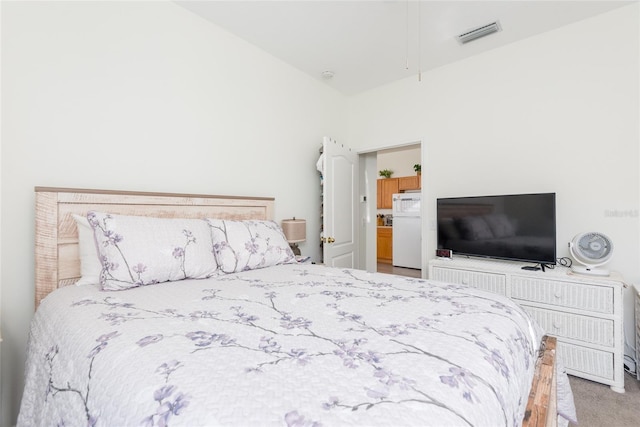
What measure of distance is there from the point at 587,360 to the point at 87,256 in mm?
3308

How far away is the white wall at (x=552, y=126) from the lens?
2.28 meters

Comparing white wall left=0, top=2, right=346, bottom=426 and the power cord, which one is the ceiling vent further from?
the power cord

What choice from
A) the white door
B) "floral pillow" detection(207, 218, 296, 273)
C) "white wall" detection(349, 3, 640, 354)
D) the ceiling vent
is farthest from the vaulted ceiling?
"floral pillow" detection(207, 218, 296, 273)

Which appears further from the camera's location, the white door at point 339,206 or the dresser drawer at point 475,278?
the white door at point 339,206

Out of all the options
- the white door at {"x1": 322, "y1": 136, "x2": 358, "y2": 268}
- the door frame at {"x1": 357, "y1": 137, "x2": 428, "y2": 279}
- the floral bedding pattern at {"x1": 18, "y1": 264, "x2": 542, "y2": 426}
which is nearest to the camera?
the floral bedding pattern at {"x1": 18, "y1": 264, "x2": 542, "y2": 426}

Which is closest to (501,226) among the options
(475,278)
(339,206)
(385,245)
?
(475,278)

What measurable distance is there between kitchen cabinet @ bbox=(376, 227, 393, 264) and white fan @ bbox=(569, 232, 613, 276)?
4.38 meters

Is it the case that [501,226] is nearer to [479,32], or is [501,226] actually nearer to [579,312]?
[579,312]

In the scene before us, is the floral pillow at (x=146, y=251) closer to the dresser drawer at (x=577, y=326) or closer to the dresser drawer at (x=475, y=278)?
the dresser drawer at (x=475, y=278)

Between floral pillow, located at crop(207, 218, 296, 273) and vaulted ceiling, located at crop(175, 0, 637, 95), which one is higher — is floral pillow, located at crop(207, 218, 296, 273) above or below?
below

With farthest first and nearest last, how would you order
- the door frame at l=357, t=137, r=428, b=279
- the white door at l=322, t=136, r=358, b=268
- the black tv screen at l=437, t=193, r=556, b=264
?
the door frame at l=357, t=137, r=428, b=279
the white door at l=322, t=136, r=358, b=268
the black tv screen at l=437, t=193, r=556, b=264

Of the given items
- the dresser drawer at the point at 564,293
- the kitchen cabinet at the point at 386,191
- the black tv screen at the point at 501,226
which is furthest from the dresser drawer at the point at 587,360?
the kitchen cabinet at the point at 386,191

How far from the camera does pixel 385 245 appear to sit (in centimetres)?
673

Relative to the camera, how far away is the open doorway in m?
4.30
